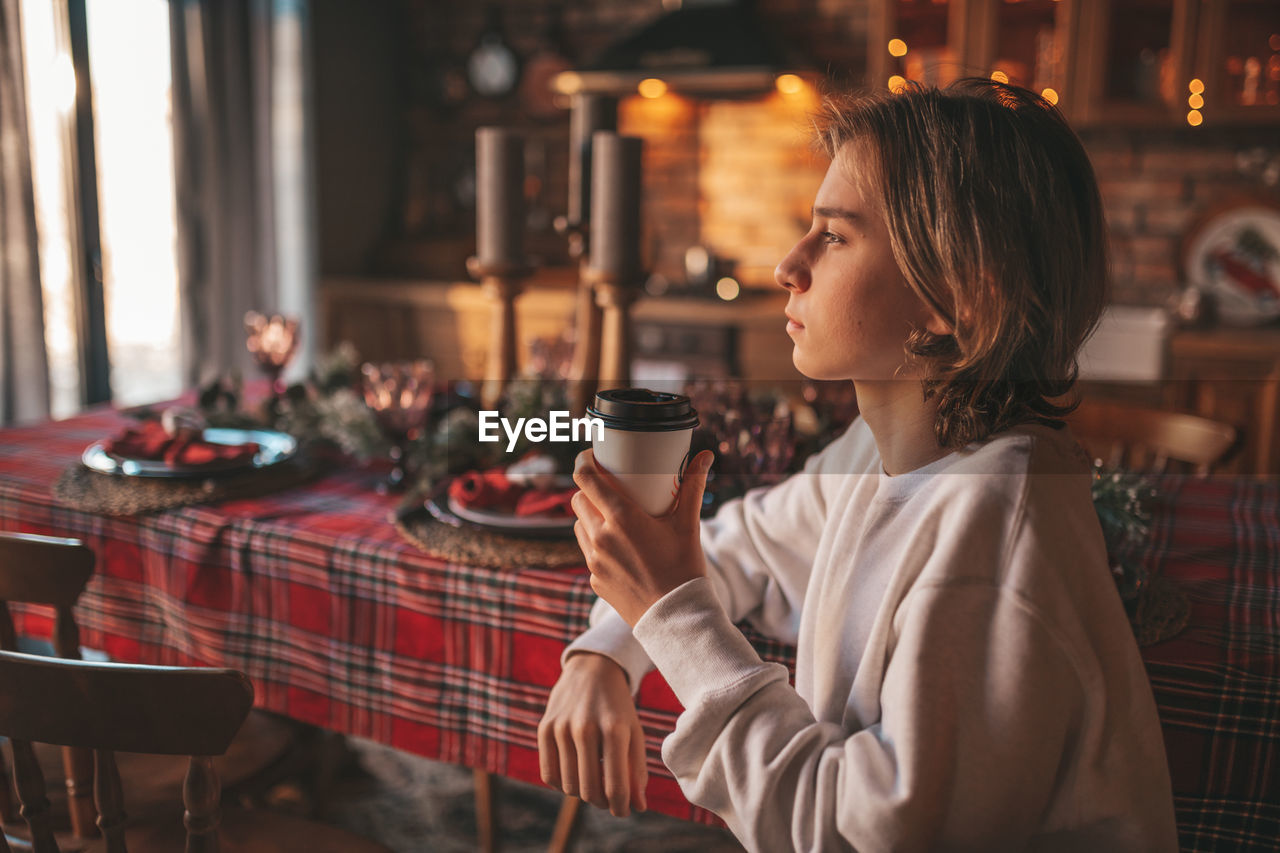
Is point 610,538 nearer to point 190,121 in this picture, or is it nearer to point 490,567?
point 490,567

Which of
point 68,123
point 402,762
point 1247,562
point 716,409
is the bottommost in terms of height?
point 402,762

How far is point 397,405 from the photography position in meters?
1.45

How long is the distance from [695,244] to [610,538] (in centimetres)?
365

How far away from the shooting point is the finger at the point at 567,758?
838 mm

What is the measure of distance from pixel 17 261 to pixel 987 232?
10.3 feet

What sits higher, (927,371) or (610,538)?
(927,371)

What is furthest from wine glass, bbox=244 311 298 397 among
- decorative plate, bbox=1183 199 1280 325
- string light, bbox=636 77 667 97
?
decorative plate, bbox=1183 199 1280 325

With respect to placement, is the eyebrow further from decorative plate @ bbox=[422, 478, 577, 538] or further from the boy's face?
decorative plate @ bbox=[422, 478, 577, 538]

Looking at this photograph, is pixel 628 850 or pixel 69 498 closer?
pixel 69 498

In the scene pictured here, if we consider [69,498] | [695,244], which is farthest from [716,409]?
[695,244]

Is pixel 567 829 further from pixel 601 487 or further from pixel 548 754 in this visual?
pixel 601 487

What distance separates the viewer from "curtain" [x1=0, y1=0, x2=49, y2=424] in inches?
113

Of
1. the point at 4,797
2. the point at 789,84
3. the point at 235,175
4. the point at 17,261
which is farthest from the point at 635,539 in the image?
the point at 235,175

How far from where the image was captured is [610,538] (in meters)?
0.74
